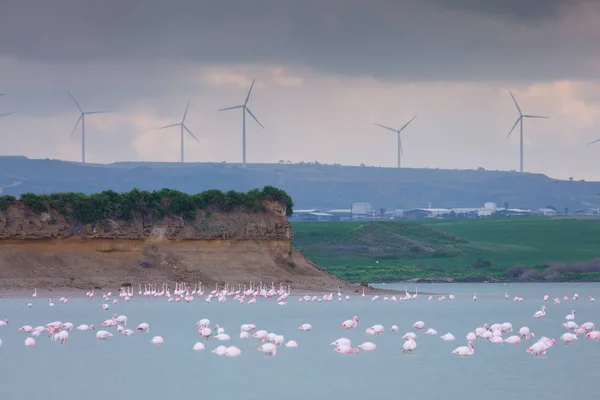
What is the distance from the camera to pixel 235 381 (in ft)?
117

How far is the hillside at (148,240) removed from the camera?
8062cm

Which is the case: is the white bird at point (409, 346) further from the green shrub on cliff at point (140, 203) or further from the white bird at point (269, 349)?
the green shrub on cliff at point (140, 203)

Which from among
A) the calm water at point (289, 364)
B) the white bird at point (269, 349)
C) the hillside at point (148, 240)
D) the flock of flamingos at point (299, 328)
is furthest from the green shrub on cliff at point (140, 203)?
the white bird at point (269, 349)

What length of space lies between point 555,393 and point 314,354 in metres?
11.2

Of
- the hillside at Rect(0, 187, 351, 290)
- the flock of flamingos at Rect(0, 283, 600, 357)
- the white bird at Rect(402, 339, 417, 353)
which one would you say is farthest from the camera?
the hillside at Rect(0, 187, 351, 290)

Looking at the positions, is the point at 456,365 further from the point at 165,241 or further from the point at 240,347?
the point at 165,241

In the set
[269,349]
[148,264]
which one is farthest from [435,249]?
[269,349]

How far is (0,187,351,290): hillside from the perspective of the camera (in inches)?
3174

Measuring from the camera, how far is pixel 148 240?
84.8m

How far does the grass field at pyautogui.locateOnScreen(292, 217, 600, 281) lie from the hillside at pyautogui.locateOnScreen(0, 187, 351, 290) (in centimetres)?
2375

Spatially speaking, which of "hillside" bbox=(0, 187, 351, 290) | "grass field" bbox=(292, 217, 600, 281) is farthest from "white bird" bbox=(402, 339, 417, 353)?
"grass field" bbox=(292, 217, 600, 281)

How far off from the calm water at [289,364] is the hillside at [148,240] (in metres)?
17.6

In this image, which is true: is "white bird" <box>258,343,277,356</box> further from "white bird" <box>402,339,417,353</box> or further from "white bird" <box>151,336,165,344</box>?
"white bird" <box>151,336,165,344</box>

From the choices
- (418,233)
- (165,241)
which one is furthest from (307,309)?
(418,233)
